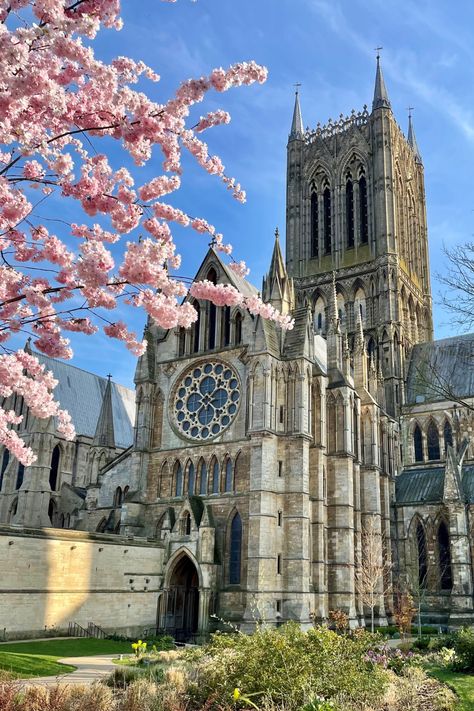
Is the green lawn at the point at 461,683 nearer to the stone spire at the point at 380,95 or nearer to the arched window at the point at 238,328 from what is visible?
the arched window at the point at 238,328

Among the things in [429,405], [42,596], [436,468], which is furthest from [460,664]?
[429,405]

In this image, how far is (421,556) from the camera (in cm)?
4556

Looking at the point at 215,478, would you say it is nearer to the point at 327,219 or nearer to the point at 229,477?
the point at 229,477

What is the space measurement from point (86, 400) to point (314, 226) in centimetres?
3106

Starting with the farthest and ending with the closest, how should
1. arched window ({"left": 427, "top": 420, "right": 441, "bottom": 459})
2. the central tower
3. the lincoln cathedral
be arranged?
the central tower → arched window ({"left": 427, "top": 420, "right": 441, "bottom": 459}) → the lincoln cathedral

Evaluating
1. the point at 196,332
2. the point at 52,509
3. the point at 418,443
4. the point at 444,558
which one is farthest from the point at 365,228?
the point at 52,509

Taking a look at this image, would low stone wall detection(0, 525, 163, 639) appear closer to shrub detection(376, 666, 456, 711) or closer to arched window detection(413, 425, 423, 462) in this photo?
shrub detection(376, 666, 456, 711)

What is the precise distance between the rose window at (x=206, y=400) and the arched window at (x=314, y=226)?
3444cm

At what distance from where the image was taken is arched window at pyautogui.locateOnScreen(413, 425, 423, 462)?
54375 mm

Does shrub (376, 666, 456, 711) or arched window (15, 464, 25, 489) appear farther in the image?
arched window (15, 464, 25, 489)

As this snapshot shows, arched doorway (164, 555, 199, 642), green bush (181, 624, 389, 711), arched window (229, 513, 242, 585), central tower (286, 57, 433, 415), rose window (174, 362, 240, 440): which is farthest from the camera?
central tower (286, 57, 433, 415)

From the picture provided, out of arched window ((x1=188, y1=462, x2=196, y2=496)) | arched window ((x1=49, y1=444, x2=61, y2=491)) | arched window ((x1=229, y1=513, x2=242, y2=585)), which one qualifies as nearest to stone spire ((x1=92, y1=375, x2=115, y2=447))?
arched window ((x1=49, y1=444, x2=61, y2=491))

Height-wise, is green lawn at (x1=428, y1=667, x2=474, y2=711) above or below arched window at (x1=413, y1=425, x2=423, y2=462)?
below

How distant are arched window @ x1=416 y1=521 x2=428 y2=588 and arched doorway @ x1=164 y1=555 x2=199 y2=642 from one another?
16340 mm
